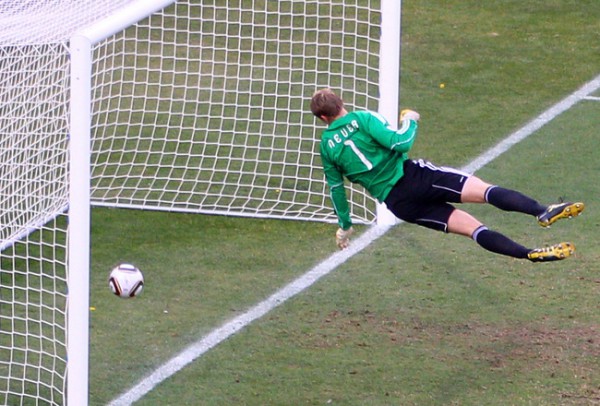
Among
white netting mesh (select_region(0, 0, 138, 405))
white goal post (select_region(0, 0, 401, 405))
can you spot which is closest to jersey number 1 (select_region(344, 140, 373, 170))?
white goal post (select_region(0, 0, 401, 405))

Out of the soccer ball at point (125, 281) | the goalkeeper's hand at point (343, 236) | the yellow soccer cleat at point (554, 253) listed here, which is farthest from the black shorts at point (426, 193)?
the soccer ball at point (125, 281)

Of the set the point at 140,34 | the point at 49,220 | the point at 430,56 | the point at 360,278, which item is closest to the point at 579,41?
the point at 430,56

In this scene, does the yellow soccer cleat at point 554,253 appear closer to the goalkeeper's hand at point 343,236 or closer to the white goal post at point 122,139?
the goalkeeper's hand at point 343,236

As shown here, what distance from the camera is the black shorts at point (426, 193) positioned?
26.1 ft

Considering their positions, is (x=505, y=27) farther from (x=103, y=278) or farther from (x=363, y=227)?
(x=103, y=278)

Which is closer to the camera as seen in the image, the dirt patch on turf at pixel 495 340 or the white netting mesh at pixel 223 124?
the dirt patch on turf at pixel 495 340

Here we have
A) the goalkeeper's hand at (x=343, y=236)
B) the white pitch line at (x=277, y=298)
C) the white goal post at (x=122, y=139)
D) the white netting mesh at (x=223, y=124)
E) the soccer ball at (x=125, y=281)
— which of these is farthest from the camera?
the white netting mesh at (x=223, y=124)

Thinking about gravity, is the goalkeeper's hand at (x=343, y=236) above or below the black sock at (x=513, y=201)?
below

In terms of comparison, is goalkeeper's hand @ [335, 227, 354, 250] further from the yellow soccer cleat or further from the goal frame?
the goal frame

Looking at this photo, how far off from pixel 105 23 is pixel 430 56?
23.5ft

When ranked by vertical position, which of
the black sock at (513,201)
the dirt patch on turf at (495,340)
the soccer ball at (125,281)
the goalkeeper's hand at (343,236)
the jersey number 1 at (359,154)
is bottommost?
the dirt patch on turf at (495,340)

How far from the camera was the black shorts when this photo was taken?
7.95 m

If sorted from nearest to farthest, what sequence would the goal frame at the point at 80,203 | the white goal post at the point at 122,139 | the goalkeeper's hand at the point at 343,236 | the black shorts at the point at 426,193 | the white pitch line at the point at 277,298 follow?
the goal frame at the point at 80,203, the white goal post at the point at 122,139, the white pitch line at the point at 277,298, the black shorts at the point at 426,193, the goalkeeper's hand at the point at 343,236

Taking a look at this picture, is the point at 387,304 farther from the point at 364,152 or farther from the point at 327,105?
the point at 327,105
